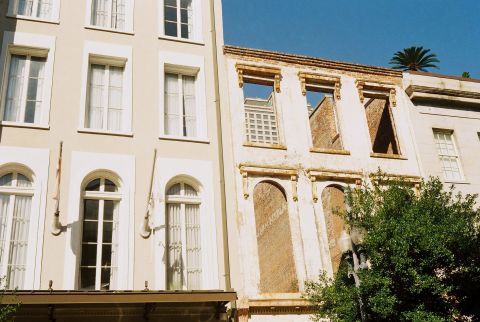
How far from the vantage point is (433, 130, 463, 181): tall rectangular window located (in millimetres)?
19047

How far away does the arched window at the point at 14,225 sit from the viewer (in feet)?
41.9

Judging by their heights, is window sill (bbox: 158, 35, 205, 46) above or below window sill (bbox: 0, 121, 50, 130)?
above

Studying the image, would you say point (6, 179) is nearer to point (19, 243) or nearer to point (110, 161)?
point (19, 243)

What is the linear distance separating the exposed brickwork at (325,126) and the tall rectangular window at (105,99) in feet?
32.7

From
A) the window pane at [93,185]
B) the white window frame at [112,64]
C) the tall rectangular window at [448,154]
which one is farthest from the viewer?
Answer: the tall rectangular window at [448,154]

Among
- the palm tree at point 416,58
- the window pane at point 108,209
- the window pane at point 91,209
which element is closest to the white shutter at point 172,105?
the window pane at point 108,209

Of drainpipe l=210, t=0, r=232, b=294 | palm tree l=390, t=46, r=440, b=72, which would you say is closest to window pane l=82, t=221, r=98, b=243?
drainpipe l=210, t=0, r=232, b=294

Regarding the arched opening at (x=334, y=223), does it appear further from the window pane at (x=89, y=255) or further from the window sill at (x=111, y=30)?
the window pane at (x=89, y=255)

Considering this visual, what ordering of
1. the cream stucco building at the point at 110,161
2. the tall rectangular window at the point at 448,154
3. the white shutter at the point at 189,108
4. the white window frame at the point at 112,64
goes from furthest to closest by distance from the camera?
the tall rectangular window at the point at 448,154 → the white shutter at the point at 189,108 → the white window frame at the point at 112,64 → the cream stucco building at the point at 110,161

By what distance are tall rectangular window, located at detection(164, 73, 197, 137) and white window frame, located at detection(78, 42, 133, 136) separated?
4.11 ft

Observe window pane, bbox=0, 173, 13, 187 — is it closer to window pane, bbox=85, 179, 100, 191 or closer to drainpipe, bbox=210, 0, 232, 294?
window pane, bbox=85, 179, 100, 191

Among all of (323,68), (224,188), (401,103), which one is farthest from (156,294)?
(401,103)

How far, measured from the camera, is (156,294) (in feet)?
39.6

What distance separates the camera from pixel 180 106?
54.7 feet
